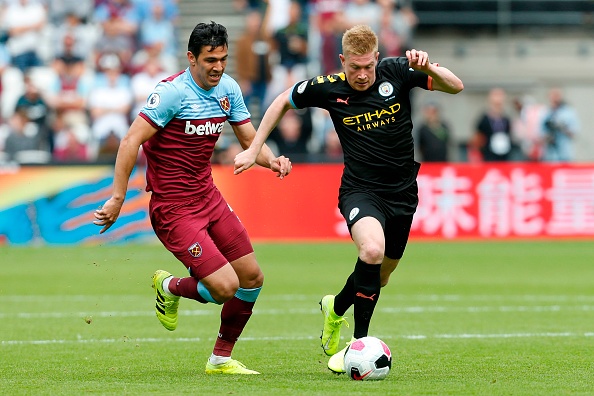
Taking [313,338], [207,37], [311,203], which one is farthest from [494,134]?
[207,37]

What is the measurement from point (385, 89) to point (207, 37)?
4.52ft

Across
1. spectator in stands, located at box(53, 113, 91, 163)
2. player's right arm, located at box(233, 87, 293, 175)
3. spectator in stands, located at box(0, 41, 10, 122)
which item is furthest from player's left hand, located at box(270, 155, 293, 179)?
spectator in stands, located at box(0, 41, 10, 122)

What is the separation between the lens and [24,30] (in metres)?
23.3

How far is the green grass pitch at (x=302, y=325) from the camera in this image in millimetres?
7707

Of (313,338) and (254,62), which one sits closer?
(313,338)

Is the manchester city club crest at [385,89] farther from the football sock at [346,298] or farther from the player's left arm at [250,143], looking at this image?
the football sock at [346,298]

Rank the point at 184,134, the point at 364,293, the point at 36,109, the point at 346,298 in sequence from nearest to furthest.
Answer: the point at 364,293
the point at 184,134
the point at 346,298
the point at 36,109

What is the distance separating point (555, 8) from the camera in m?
28.6

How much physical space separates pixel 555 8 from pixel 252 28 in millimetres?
9045

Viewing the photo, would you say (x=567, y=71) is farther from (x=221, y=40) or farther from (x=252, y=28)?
(x=221, y=40)

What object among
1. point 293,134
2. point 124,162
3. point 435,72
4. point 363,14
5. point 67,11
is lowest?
point 293,134

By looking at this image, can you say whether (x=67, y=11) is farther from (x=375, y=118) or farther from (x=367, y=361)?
(x=367, y=361)

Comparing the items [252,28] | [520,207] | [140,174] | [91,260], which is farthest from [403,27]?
[91,260]

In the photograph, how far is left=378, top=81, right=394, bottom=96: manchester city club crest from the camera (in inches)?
335
